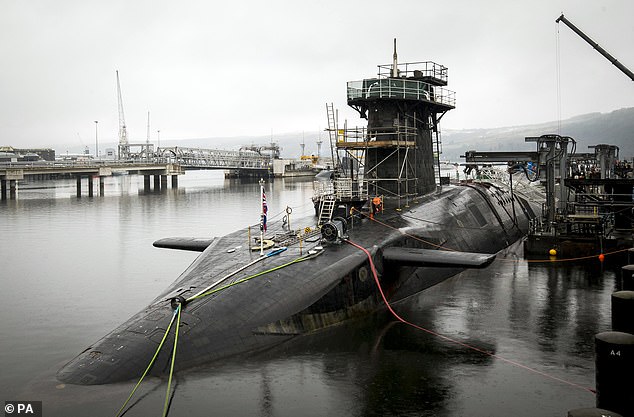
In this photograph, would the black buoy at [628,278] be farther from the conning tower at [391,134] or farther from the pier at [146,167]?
the pier at [146,167]

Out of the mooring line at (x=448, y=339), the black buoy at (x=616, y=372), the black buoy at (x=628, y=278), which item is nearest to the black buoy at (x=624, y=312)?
the mooring line at (x=448, y=339)

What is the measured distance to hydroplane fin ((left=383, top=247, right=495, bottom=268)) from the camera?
1734 centimetres

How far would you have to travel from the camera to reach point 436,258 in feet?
59.5

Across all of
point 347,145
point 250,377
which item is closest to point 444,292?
point 347,145

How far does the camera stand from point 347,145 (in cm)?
2559

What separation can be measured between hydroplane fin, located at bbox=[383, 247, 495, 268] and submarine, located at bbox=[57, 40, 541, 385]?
4cm

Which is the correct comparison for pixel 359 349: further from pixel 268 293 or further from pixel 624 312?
pixel 624 312

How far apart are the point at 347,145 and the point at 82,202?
4832 centimetres

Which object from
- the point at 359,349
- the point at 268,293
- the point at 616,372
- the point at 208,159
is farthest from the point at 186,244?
the point at 208,159

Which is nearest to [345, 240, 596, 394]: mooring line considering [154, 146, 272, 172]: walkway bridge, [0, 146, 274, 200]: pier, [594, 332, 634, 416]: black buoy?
[594, 332, 634, 416]: black buoy

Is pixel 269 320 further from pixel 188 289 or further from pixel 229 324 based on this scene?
pixel 188 289

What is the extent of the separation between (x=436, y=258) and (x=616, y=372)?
826 cm

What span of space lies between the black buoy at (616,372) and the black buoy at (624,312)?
362 centimetres

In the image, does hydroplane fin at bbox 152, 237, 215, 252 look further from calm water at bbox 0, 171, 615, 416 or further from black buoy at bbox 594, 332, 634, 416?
black buoy at bbox 594, 332, 634, 416
